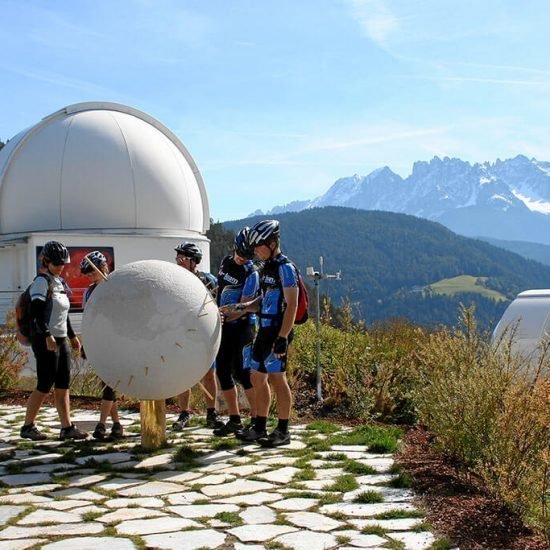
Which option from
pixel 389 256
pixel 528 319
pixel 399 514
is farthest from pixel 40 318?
pixel 389 256

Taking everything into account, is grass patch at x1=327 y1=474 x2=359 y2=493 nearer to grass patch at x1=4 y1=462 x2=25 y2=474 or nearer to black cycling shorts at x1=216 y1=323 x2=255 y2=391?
black cycling shorts at x1=216 y1=323 x2=255 y2=391

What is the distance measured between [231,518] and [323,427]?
3023 millimetres

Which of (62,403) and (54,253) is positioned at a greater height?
(54,253)

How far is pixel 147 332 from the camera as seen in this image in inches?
220

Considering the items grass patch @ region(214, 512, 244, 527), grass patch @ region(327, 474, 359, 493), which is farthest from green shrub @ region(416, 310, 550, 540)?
grass patch @ region(214, 512, 244, 527)

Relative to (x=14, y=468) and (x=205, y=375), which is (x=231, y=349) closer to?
(x=205, y=375)

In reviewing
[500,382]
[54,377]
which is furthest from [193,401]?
[500,382]

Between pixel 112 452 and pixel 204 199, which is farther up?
pixel 204 199

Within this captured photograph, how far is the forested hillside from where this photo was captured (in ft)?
521

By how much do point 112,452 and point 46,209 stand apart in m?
16.0

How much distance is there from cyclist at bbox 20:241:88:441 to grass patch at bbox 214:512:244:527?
2.78 metres

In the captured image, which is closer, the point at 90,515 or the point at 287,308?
the point at 90,515

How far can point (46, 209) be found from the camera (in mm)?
20938

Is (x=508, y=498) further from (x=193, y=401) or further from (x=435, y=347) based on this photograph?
(x=193, y=401)
